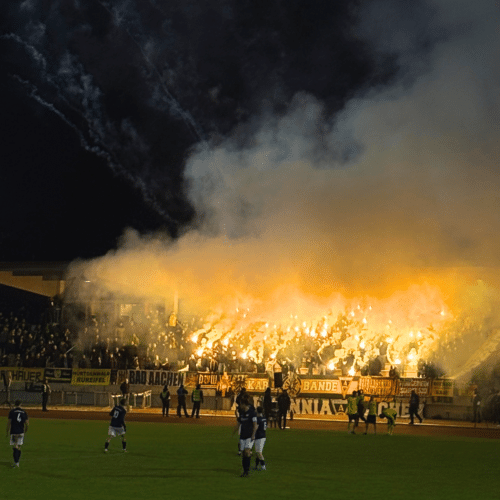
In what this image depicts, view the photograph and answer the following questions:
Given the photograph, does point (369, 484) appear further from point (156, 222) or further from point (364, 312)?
point (156, 222)

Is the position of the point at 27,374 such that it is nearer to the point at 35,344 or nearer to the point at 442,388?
the point at 35,344

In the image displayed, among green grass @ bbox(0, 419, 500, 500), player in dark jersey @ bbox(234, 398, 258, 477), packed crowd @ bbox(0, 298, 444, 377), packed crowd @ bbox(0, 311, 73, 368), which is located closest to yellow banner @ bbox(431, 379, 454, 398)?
packed crowd @ bbox(0, 298, 444, 377)

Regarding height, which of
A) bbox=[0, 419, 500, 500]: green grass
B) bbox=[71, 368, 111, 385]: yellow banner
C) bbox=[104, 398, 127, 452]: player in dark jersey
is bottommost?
bbox=[0, 419, 500, 500]: green grass

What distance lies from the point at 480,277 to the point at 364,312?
6424mm

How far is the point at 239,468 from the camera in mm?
19406

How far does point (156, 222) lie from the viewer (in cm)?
6278

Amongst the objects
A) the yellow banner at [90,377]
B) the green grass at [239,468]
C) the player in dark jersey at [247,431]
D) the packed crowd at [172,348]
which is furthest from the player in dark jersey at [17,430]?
the yellow banner at [90,377]

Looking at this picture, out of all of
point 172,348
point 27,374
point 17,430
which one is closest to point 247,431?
point 17,430

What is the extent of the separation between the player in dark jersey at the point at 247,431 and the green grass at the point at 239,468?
0.39 meters

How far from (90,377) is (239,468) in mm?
26134

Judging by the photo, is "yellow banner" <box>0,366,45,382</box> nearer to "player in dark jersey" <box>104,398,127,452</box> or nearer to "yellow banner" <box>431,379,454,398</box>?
"yellow banner" <box>431,379,454,398</box>

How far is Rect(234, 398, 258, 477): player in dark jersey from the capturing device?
17656 mm

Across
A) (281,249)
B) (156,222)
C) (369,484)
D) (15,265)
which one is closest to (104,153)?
(156,222)

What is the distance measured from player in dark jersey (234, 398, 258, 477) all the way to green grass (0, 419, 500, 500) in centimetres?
39
